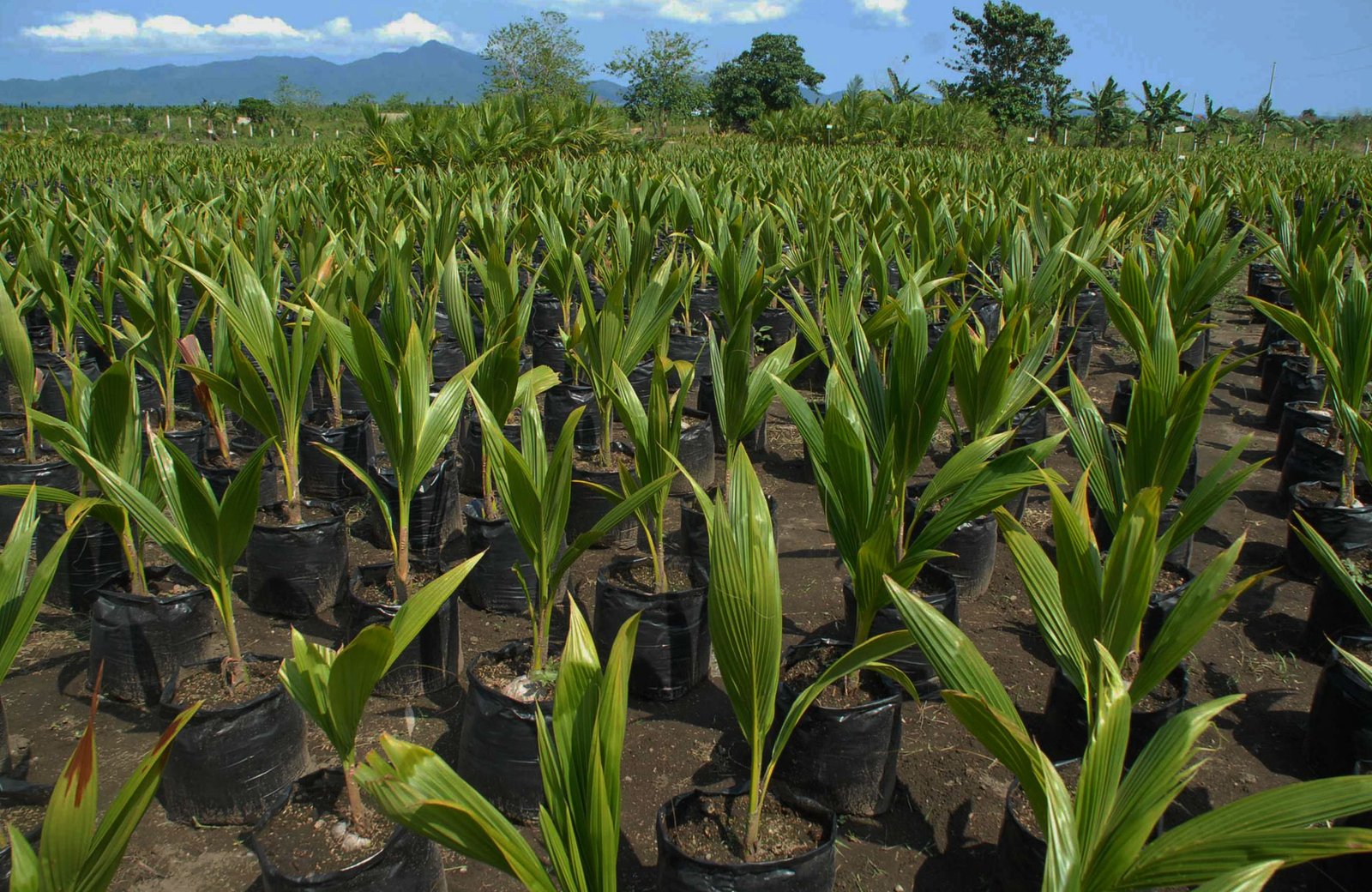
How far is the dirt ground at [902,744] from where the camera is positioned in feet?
5.53

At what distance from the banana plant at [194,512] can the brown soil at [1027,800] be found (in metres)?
1.44

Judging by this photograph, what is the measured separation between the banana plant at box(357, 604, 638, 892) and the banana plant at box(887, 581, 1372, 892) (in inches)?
14.9

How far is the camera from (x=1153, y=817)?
974 mm

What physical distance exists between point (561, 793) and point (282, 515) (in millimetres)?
1988

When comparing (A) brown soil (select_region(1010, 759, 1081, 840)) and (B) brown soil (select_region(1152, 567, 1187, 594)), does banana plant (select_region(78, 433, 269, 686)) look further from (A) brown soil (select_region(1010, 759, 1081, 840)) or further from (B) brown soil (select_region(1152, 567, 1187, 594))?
(B) brown soil (select_region(1152, 567, 1187, 594))

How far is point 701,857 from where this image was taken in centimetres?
143

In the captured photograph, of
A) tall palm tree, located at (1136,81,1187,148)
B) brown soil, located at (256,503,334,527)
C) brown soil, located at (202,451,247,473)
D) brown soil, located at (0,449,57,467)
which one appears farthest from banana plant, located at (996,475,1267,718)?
tall palm tree, located at (1136,81,1187,148)

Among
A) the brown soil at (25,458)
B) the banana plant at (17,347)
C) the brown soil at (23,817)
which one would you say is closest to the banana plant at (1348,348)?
the brown soil at (23,817)

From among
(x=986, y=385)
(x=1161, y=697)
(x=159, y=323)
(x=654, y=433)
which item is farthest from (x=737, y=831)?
(x=159, y=323)

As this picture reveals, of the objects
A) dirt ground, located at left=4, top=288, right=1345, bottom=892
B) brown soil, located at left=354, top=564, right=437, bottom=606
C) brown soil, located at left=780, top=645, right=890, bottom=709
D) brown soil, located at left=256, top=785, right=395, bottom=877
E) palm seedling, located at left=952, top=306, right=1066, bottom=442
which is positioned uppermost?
palm seedling, located at left=952, top=306, right=1066, bottom=442

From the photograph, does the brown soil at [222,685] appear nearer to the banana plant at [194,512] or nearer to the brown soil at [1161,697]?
the banana plant at [194,512]

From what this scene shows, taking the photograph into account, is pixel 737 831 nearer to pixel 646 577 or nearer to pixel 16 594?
pixel 646 577

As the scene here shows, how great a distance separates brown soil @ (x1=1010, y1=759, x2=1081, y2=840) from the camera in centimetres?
150

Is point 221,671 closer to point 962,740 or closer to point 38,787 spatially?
point 38,787
